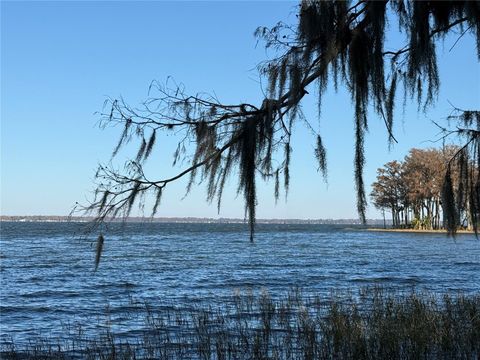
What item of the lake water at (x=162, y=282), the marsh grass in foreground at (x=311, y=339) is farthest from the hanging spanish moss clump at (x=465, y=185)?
the lake water at (x=162, y=282)

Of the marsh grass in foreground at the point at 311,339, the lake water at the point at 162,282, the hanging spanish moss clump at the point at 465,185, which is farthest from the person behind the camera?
the lake water at the point at 162,282

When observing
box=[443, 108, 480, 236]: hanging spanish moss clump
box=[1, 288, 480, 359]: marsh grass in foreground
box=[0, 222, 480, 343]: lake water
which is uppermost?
box=[443, 108, 480, 236]: hanging spanish moss clump

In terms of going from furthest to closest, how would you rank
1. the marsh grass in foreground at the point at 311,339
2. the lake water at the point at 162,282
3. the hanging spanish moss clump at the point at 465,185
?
the lake water at the point at 162,282 < the marsh grass in foreground at the point at 311,339 < the hanging spanish moss clump at the point at 465,185

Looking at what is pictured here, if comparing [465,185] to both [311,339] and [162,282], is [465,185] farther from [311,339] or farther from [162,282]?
[162,282]

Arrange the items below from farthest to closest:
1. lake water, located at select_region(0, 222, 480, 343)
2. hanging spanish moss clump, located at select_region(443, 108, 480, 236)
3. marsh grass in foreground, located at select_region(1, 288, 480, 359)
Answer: lake water, located at select_region(0, 222, 480, 343) < marsh grass in foreground, located at select_region(1, 288, 480, 359) < hanging spanish moss clump, located at select_region(443, 108, 480, 236)

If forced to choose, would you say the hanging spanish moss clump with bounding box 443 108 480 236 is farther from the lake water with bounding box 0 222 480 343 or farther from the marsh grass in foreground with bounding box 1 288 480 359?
the lake water with bounding box 0 222 480 343

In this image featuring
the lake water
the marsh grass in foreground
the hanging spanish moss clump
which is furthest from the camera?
the lake water

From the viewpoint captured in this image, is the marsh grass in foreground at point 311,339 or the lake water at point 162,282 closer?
the marsh grass in foreground at point 311,339

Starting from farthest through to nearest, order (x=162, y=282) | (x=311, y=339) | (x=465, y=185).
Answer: (x=162, y=282), (x=311, y=339), (x=465, y=185)

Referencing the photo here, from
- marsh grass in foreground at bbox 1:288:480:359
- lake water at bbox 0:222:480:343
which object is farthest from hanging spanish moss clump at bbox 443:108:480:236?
lake water at bbox 0:222:480:343

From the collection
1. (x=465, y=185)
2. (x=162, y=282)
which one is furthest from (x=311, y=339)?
(x=162, y=282)

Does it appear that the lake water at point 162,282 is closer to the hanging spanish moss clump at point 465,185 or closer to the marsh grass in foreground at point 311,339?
the marsh grass in foreground at point 311,339

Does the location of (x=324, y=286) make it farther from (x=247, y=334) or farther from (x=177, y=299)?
(x=247, y=334)

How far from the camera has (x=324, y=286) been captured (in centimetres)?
1800
